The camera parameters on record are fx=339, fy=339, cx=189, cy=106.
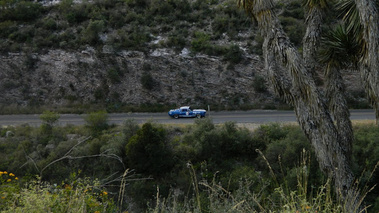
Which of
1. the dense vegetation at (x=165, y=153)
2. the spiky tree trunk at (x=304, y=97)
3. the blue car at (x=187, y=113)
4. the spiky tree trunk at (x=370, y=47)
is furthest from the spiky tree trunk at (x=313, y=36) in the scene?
the blue car at (x=187, y=113)

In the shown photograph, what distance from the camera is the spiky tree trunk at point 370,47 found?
10.1 meters

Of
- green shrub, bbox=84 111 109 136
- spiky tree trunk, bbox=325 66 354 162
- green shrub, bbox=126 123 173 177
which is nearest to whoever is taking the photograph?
spiky tree trunk, bbox=325 66 354 162

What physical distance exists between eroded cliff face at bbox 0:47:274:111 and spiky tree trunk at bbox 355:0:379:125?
67.2 ft

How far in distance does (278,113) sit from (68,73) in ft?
71.9

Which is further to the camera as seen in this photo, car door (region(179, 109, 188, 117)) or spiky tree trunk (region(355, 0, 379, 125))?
car door (region(179, 109, 188, 117))

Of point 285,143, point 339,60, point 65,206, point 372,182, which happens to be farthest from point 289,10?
point 65,206

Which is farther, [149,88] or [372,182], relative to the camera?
[149,88]

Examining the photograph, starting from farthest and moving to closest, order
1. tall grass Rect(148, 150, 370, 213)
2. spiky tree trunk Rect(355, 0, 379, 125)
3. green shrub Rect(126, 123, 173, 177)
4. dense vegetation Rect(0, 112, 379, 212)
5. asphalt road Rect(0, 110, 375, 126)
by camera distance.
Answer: asphalt road Rect(0, 110, 375, 126), green shrub Rect(126, 123, 173, 177), dense vegetation Rect(0, 112, 379, 212), spiky tree trunk Rect(355, 0, 379, 125), tall grass Rect(148, 150, 370, 213)

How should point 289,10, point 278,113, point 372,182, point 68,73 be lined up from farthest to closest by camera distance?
point 289,10, point 68,73, point 278,113, point 372,182

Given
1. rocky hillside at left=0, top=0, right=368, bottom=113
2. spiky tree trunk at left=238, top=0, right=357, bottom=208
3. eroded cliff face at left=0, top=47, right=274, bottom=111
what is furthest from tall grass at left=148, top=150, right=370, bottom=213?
eroded cliff face at left=0, top=47, right=274, bottom=111

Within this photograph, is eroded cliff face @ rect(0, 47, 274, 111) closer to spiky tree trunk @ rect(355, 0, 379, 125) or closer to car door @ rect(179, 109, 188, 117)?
car door @ rect(179, 109, 188, 117)

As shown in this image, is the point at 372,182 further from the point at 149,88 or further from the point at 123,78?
the point at 123,78

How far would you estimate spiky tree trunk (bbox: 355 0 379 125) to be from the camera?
1013 cm

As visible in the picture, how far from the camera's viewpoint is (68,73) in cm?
3581
